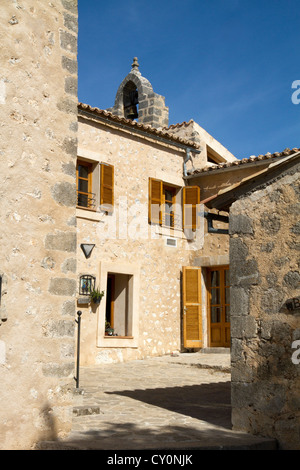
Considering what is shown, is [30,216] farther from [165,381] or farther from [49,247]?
[165,381]

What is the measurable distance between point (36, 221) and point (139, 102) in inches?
501

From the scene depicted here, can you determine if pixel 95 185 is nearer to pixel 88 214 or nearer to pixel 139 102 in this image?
pixel 88 214

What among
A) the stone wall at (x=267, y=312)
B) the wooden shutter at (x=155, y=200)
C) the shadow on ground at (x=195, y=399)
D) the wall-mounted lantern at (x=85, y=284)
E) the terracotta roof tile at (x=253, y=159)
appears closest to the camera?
the stone wall at (x=267, y=312)

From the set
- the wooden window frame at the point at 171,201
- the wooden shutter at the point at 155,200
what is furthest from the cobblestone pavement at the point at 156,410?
the wooden window frame at the point at 171,201

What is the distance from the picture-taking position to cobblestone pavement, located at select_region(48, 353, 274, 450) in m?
4.57

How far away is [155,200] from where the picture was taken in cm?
1348

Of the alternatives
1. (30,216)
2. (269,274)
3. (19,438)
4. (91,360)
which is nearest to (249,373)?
(269,274)

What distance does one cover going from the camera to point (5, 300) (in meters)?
4.25

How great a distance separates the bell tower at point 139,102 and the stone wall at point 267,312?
11.2 m

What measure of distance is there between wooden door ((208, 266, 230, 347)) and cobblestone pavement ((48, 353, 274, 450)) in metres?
2.53

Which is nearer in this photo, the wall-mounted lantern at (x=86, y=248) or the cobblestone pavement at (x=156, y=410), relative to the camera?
the cobblestone pavement at (x=156, y=410)

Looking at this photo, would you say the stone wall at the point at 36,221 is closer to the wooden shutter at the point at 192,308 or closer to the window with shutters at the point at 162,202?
the window with shutters at the point at 162,202

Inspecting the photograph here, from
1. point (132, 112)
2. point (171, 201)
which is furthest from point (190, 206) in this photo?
point (132, 112)

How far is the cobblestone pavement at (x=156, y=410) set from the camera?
4574 millimetres
